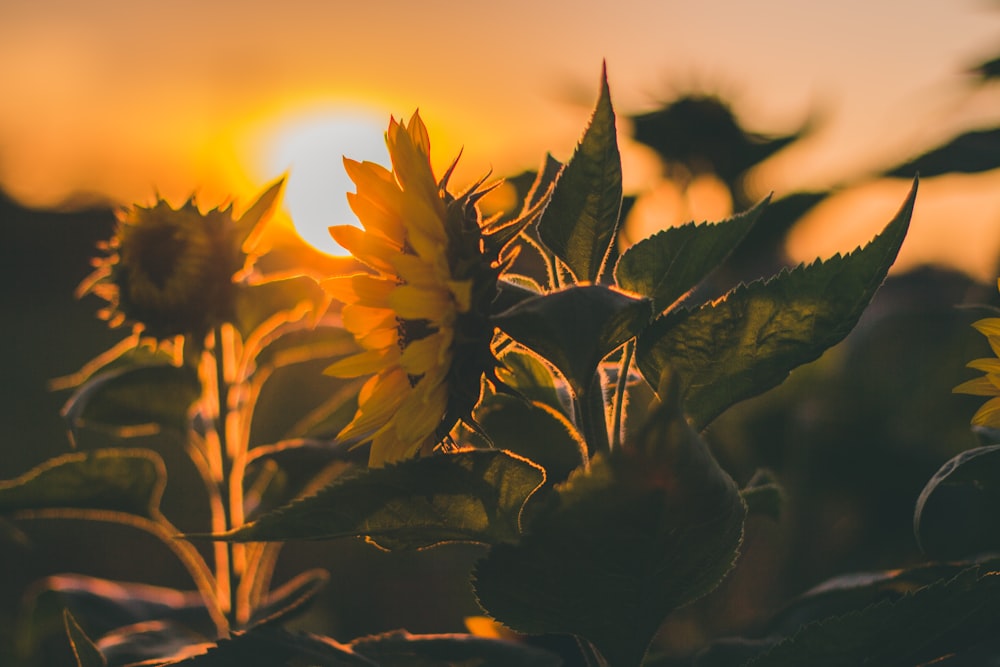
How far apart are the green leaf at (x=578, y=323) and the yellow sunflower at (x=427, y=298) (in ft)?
0.26

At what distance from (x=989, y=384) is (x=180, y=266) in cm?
67

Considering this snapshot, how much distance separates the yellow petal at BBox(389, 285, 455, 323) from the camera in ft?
1.74

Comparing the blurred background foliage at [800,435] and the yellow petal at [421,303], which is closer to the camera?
the yellow petal at [421,303]

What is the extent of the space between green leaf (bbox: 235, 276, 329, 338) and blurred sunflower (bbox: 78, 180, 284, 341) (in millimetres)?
14

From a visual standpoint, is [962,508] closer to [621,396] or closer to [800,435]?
[800,435]

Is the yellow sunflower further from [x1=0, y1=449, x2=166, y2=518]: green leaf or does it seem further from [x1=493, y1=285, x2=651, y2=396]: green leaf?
[x1=0, y1=449, x2=166, y2=518]: green leaf

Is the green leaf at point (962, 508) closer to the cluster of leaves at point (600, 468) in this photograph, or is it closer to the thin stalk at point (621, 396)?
the cluster of leaves at point (600, 468)

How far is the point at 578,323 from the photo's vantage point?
0.41 m

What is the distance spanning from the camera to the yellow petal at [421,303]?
532 millimetres

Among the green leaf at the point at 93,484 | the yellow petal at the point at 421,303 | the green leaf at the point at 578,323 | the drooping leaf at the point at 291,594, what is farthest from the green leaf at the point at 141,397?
the green leaf at the point at 578,323

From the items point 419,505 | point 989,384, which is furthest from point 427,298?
point 989,384

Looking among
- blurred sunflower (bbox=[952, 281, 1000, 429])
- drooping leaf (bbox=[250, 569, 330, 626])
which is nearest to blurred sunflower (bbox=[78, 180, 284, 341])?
drooping leaf (bbox=[250, 569, 330, 626])

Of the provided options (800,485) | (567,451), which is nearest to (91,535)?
(800,485)

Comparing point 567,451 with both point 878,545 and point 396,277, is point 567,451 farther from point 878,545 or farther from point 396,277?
point 878,545
